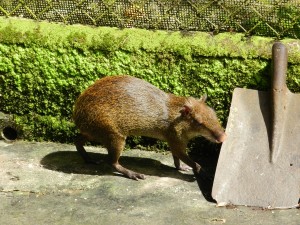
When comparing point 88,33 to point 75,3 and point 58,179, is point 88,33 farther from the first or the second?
point 58,179

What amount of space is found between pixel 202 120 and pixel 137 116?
1.74 ft

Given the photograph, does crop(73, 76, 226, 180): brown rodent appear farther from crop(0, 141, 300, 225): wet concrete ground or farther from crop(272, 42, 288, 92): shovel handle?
crop(272, 42, 288, 92): shovel handle

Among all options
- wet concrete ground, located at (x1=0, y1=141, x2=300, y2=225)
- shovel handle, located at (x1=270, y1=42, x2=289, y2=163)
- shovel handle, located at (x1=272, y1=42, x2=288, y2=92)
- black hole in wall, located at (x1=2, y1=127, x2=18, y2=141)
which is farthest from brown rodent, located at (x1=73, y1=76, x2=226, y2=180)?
black hole in wall, located at (x1=2, y1=127, x2=18, y2=141)

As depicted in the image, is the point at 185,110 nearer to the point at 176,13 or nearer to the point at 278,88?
the point at 278,88

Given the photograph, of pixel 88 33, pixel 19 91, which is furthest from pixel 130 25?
pixel 19 91

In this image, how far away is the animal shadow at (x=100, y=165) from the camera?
18.0 ft

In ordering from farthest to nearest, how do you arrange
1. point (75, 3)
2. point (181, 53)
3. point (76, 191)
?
point (75, 3), point (181, 53), point (76, 191)

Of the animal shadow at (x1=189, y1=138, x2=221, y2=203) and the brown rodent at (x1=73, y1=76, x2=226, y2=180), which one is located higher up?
the brown rodent at (x1=73, y1=76, x2=226, y2=180)

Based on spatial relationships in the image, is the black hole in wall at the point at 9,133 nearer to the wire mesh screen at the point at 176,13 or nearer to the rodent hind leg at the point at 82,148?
the rodent hind leg at the point at 82,148

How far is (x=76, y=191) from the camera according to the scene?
5098 millimetres

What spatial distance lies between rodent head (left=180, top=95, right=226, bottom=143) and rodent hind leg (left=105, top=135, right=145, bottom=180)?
56cm

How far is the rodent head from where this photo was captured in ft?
17.3

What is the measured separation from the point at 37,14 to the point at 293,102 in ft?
8.14

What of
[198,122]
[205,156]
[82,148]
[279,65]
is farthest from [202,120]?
[82,148]
